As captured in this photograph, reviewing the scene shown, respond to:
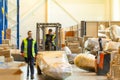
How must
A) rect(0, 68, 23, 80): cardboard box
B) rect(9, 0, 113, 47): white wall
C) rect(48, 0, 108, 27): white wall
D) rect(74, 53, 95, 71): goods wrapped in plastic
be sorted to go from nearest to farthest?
rect(0, 68, 23, 80): cardboard box, rect(74, 53, 95, 71): goods wrapped in plastic, rect(9, 0, 113, 47): white wall, rect(48, 0, 108, 27): white wall

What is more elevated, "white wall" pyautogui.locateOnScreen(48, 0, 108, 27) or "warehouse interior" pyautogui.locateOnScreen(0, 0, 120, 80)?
"white wall" pyautogui.locateOnScreen(48, 0, 108, 27)

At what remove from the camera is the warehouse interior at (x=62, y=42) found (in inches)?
351

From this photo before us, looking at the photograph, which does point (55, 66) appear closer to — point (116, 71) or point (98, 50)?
point (116, 71)

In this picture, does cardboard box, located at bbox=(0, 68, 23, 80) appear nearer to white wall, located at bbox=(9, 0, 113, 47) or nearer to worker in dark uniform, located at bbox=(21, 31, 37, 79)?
worker in dark uniform, located at bbox=(21, 31, 37, 79)

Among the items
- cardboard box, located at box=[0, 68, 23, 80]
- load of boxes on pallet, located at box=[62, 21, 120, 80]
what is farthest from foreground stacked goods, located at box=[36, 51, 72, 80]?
cardboard box, located at box=[0, 68, 23, 80]

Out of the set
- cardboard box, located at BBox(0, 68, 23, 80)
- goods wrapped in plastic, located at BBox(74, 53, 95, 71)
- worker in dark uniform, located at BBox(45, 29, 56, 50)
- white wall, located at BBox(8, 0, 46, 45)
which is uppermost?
white wall, located at BBox(8, 0, 46, 45)

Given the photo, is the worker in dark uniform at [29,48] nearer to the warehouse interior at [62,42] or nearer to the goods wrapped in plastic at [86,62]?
Answer: the warehouse interior at [62,42]

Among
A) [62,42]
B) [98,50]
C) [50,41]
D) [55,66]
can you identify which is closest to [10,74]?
[55,66]

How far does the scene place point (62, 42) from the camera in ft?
57.9

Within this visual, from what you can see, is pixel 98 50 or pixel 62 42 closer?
→ pixel 98 50

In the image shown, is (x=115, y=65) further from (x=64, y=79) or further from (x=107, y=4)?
(x=107, y=4)

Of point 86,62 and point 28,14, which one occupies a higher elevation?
point 28,14

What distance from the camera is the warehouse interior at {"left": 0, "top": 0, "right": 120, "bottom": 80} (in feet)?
29.3

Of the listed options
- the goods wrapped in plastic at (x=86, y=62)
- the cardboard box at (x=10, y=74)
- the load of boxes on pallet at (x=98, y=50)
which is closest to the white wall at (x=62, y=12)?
the load of boxes on pallet at (x=98, y=50)
